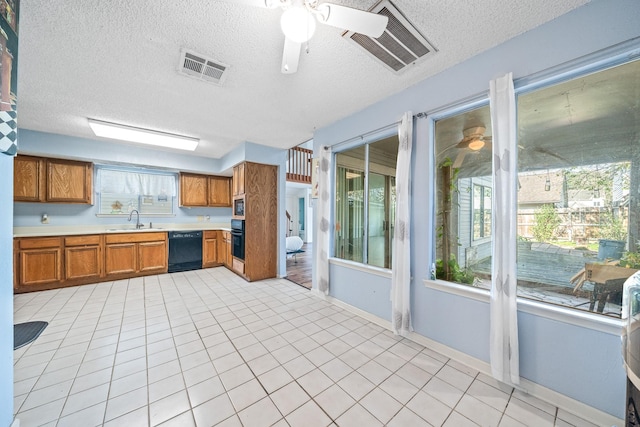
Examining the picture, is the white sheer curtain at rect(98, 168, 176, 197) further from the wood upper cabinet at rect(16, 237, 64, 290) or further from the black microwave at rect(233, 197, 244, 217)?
the black microwave at rect(233, 197, 244, 217)

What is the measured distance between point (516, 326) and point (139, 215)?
6419 mm

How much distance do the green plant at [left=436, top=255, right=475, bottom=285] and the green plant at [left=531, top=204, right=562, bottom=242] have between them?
61 cm

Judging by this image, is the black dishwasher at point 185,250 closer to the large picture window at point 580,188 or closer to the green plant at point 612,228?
the large picture window at point 580,188

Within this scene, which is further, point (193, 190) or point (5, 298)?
point (193, 190)

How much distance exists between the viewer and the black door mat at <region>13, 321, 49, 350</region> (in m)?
2.14

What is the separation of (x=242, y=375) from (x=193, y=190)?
15.2 ft

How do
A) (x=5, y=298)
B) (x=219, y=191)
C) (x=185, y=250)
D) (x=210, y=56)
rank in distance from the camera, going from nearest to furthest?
(x=5, y=298) < (x=210, y=56) < (x=185, y=250) < (x=219, y=191)

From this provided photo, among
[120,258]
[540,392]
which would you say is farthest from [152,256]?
[540,392]

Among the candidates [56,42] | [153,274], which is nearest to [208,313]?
[153,274]

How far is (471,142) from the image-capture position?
7.13 ft

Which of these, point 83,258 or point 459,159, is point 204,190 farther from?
point 459,159

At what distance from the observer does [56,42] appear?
68.9 inches

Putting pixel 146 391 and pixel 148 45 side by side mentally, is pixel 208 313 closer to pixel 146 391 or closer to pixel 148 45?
pixel 146 391

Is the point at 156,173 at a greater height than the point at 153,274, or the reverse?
the point at 156,173
